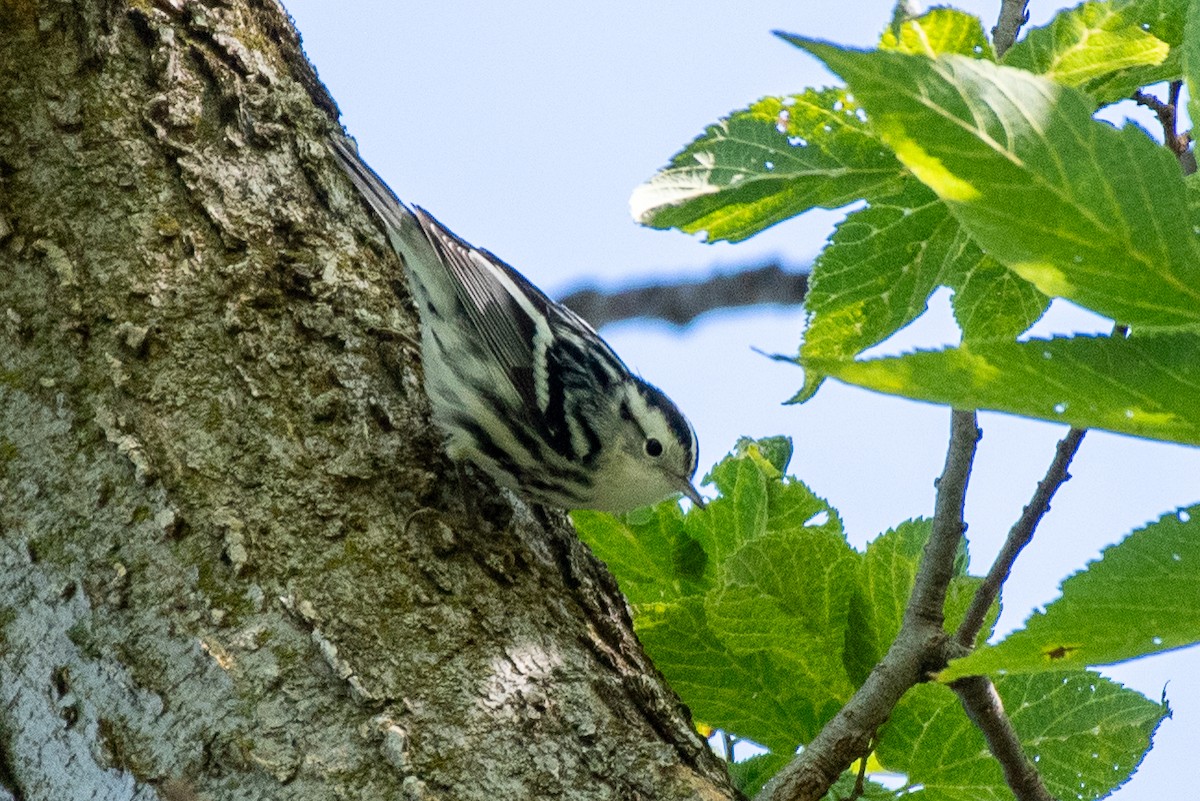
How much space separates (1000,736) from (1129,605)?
0.95 m

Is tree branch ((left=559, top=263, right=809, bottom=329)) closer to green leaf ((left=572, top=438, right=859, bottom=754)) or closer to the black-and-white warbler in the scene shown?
the black-and-white warbler

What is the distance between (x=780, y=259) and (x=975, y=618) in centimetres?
239

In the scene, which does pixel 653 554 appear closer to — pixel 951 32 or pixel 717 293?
pixel 951 32

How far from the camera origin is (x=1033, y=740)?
6.79 feet

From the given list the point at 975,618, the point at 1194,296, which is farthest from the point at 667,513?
the point at 1194,296

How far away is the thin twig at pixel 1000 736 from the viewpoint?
5.80 ft

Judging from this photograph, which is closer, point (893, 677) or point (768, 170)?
point (768, 170)

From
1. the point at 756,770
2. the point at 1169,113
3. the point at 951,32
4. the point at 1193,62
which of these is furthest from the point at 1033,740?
the point at 1193,62

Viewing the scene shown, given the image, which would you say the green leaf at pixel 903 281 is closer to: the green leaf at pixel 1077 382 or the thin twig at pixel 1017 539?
the thin twig at pixel 1017 539

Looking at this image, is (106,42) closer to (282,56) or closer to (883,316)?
(282,56)

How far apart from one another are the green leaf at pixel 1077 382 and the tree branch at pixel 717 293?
9.99 feet

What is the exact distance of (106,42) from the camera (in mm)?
2434

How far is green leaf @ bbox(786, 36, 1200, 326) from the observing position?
0.81 metres

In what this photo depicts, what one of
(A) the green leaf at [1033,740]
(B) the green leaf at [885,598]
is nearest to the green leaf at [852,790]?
(A) the green leaf at [1033,740]
